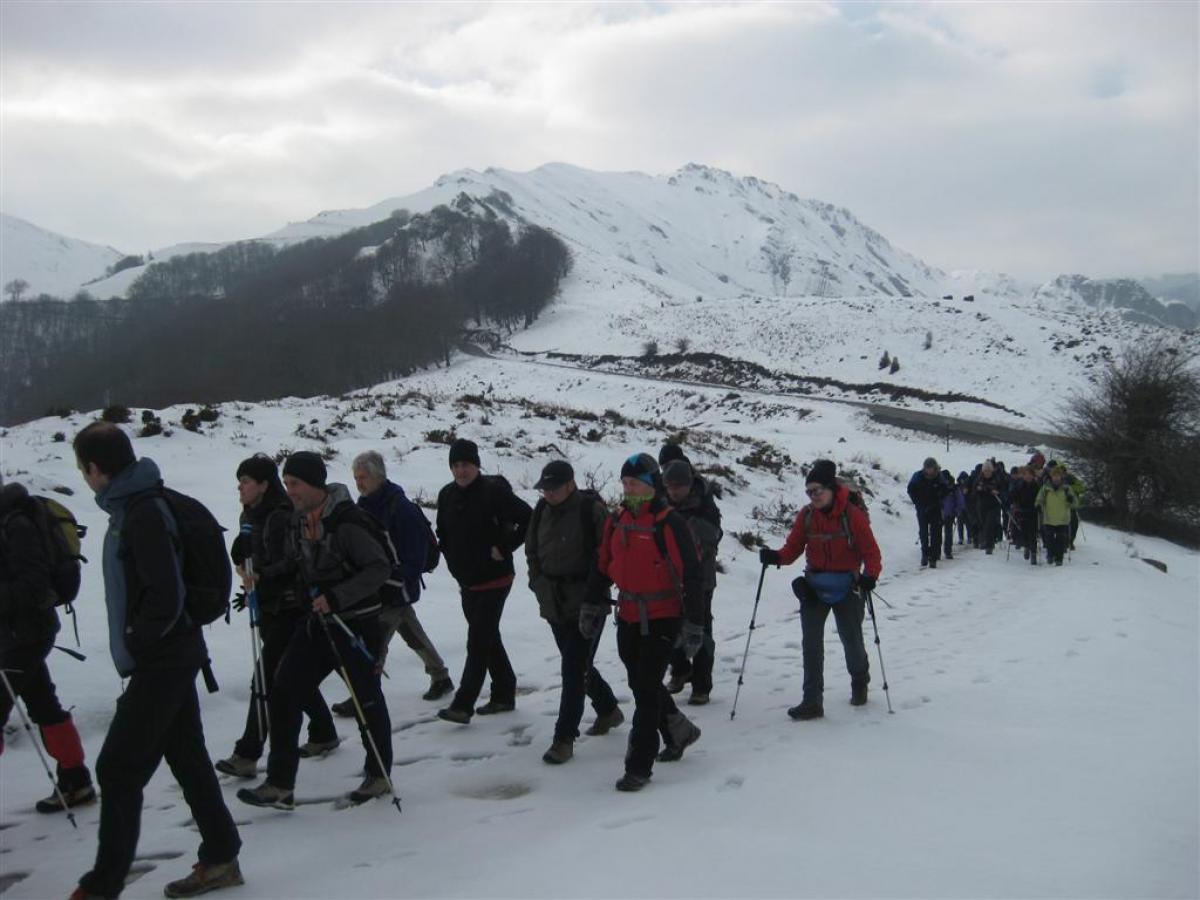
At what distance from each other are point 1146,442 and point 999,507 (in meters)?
9.79

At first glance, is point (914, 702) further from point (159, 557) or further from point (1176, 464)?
point (1176, 464)

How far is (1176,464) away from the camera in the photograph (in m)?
22.3

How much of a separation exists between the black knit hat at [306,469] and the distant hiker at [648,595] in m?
1.80

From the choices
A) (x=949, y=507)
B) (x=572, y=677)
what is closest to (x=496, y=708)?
(x=572, y=677)

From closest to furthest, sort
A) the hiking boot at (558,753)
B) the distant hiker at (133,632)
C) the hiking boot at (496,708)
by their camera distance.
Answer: the distant hiker at (133,632) → the hiking boot at (558,753) → the hiking boot at (496,708)

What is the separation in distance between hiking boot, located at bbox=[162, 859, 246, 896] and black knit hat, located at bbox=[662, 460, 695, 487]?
3746 mm

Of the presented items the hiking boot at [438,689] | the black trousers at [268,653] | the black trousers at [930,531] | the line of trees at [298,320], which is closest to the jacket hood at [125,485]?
the black trousers at [268,653]

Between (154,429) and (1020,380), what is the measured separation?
43658 millimetres

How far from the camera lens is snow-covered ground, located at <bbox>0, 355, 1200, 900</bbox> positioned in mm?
3848

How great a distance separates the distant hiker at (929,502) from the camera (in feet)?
47.9

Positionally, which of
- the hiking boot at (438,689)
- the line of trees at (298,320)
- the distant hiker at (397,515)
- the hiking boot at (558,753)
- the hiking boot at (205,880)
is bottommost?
the hiking boot at (438,689)

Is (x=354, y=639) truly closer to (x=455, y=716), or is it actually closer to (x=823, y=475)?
(x=455, y=716)

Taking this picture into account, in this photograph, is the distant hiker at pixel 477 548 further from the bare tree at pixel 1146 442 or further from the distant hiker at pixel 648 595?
the bare tree at pixel 1146 442

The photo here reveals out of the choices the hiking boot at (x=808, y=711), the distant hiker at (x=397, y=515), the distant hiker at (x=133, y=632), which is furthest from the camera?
the hiking boot at (x=808, y=711)
